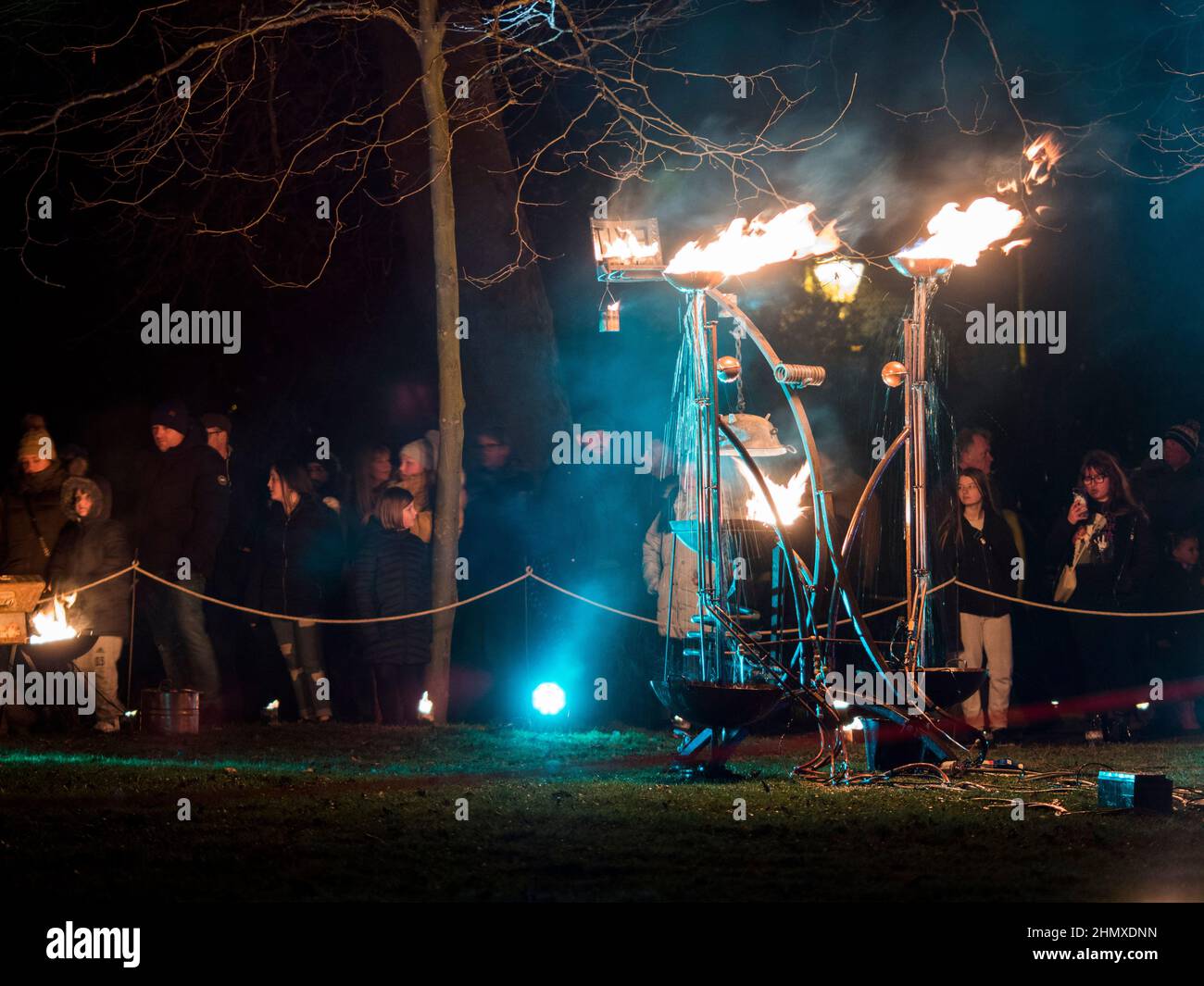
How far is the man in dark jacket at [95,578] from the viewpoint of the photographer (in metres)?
12.9

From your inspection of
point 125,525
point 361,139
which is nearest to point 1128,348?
point 361,139

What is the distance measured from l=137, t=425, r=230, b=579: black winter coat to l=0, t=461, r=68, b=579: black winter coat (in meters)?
0.74

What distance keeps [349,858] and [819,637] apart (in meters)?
3.81

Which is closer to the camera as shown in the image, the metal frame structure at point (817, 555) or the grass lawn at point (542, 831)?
the grass lawn at point (542, 831)

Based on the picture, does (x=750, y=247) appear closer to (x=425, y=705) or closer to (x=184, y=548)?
(x=425, y=705)

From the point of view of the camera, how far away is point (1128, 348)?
15672 millimetres

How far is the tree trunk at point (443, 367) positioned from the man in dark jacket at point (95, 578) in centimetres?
261

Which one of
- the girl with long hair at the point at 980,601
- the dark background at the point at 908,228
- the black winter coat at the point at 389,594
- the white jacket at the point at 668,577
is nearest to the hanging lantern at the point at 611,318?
the dark background at the point at 908,228

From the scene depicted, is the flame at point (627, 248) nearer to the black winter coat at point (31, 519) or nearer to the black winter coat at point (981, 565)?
the black winter coat at point (981, 565)

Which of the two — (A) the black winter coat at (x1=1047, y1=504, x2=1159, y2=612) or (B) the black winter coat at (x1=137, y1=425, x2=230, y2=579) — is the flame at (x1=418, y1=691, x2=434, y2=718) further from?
(A) the black winter coat at (x1=1047, y1=504, x2=1159, y2=612)

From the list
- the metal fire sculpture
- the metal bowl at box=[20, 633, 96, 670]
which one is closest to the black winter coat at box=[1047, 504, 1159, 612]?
the metal fire sculpture

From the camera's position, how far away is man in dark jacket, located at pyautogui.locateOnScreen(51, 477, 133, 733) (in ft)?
42.2

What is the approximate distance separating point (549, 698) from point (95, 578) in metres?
3.90
